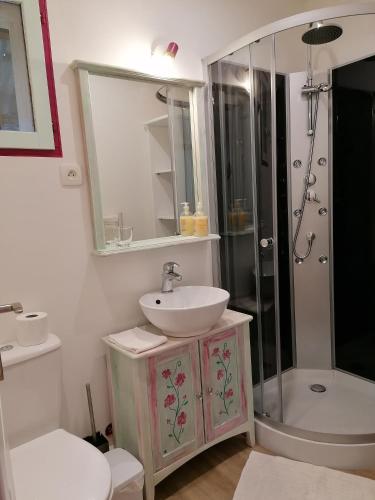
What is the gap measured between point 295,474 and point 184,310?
3.25 ft

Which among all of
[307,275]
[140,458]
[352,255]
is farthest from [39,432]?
[352,255]

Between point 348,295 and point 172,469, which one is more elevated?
point 348,295

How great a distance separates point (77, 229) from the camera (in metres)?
1.71

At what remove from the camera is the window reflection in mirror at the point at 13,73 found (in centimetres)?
149

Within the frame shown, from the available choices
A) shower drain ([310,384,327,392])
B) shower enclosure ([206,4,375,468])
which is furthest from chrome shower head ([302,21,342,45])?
shower drain ([310,384,327,392])

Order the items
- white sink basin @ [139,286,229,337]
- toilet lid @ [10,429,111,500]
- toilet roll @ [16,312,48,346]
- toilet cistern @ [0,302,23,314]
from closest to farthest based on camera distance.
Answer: toilet cistern @ [0,302,23,314] < toilet lid @ [10,429,111,500] < toilet roll @ [16,312,48,346] < white sink basin @ [139,286,229,337]

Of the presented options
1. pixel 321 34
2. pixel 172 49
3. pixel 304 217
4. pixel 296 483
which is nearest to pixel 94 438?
pixel 296 483

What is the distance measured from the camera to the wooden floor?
5.66ft

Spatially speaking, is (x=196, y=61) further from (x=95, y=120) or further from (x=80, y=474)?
(x=80, y=474)

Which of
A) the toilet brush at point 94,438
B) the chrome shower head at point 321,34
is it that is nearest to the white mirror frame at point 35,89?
the toilet brush at point 94,438

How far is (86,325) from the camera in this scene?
1.78m

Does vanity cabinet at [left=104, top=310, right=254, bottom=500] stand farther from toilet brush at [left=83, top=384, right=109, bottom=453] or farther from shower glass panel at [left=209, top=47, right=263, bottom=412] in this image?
shower glass panel at [left=209, top=47, right=263, bottom=412]

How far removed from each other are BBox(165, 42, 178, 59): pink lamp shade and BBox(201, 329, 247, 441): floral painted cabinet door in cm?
144

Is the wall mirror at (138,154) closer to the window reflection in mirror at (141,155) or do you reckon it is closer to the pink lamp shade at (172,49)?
the window reflection in mirror at (141,155)
